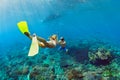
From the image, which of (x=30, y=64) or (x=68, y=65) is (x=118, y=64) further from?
(x=30, y=64)

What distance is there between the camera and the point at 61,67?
14.5 m

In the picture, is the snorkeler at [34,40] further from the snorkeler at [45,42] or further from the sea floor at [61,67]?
the sea floor at [61,67]

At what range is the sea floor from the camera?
41.0 feet

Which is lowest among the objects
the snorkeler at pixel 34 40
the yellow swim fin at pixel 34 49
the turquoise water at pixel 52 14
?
the yellow swim fin at pixel 34 49

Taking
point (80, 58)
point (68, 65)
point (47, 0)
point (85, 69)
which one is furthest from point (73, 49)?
point (47, 0)

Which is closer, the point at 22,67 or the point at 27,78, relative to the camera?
the point at 27,78

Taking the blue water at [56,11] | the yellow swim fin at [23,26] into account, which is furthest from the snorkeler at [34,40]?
the blue water at [56,11]

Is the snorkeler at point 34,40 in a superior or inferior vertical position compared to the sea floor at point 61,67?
inferior

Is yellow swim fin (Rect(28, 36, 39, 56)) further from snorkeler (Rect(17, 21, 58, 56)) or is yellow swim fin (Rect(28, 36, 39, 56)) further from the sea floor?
the sea floor

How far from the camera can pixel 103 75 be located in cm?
1235

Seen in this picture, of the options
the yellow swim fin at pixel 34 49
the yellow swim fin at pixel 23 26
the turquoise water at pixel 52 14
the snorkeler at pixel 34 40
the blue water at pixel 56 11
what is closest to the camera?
the yellow swim fin at pixel 34 49

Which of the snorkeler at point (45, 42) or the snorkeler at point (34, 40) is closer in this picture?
the snorkeler at point (34, 40)

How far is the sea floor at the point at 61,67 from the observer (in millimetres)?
12492

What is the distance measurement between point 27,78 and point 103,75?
470cm
